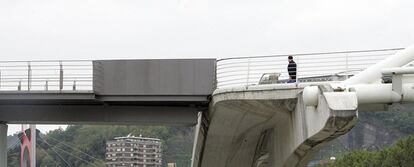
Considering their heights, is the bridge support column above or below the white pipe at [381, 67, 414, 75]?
below

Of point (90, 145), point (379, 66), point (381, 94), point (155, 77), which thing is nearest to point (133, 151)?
point (90, 145)

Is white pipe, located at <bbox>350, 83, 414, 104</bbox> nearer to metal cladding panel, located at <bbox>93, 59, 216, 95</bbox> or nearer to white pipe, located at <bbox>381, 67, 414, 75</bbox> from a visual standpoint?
white pipe, located at <bbox>381, 67, 414, 75</bbox>

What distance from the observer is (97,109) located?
2900 centimetres

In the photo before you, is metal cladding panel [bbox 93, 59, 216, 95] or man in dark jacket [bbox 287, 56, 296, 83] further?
metal cladding panel [bbox 93, 59, 216, 95]

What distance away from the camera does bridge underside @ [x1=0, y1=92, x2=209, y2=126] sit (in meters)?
27.4

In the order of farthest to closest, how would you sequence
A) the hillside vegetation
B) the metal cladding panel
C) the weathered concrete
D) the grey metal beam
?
the hillside vegetation → the grey metal beam → the metal cladding panel → the weathered concrete

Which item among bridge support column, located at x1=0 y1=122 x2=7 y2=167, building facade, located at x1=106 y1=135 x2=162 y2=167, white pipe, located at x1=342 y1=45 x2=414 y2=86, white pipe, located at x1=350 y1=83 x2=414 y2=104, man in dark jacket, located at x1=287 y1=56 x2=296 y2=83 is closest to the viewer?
white pipe, located at x1=350 y1=83 x2=414 y2=104

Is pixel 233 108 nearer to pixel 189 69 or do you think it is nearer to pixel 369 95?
pixel 189 69

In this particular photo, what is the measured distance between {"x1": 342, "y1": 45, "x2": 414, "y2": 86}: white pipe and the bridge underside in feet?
23.1

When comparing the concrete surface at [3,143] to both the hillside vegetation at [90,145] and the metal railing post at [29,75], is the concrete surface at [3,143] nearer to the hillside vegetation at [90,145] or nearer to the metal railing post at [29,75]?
the metal railing post at [29,75]

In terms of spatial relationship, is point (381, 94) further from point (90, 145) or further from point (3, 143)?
point (90, 145)

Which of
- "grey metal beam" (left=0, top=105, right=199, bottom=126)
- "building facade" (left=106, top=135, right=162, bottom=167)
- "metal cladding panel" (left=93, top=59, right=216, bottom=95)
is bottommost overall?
"building facade" (left=106, top=135, right=162, bottom=167)

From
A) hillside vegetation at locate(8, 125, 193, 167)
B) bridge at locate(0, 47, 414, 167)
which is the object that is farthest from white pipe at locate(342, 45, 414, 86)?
hillside vegetation at locate(8, 125, 193, 167)

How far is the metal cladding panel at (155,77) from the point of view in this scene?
27.1 m
